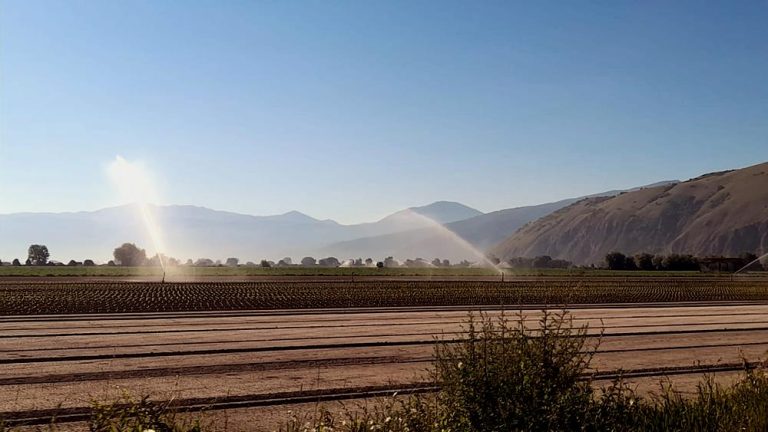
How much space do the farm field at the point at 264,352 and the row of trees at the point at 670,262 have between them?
96.8 meters

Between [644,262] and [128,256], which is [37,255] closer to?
[128,256]

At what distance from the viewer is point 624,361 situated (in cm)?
1467

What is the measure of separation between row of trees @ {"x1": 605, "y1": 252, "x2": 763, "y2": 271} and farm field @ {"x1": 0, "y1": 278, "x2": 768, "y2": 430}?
3812 inches

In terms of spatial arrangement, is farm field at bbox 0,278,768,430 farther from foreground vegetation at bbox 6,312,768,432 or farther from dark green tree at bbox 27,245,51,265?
dark green tree at bbox 27,245,51,265

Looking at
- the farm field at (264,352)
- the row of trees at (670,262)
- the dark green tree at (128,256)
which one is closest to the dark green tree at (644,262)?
the row of trees at (670,262)

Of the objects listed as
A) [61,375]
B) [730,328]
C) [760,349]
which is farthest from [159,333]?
[730,328]

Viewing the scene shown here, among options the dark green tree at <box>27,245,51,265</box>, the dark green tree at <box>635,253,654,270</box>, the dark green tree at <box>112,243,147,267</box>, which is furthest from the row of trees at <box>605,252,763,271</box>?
the dark green tree at <box>27,245,51,265</box>

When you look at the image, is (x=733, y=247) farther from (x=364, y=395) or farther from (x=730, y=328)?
(x=364, y=395)

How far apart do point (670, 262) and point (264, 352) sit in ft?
396

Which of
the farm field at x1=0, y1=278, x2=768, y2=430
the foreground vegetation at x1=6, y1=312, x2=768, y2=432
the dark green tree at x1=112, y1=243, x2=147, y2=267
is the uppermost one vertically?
the dark green tree at x1=112, y1=243, x2=147, y2=267

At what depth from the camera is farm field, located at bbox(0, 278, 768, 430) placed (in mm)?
10688

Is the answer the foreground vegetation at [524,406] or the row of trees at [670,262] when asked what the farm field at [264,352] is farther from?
the row of trees at [670,262]

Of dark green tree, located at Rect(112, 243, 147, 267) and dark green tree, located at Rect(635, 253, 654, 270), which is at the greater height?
dark green tree, located at Rect(112, 243, 147, 267)

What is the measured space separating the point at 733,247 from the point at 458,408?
18910cm
